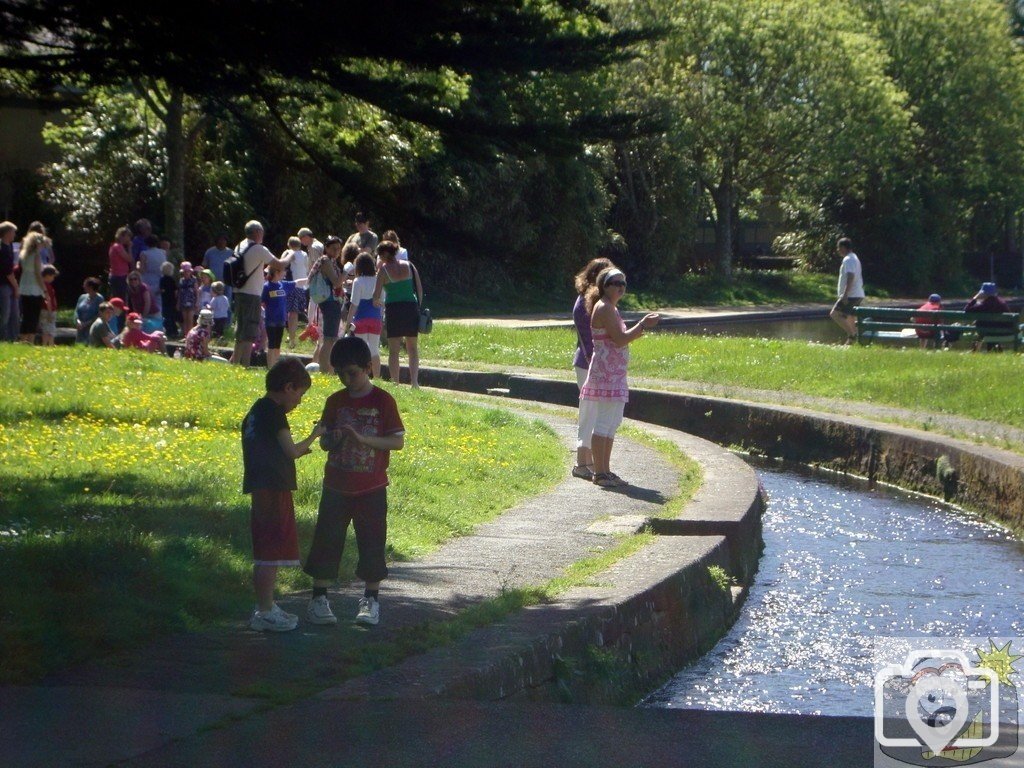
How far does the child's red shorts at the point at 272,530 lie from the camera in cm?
617

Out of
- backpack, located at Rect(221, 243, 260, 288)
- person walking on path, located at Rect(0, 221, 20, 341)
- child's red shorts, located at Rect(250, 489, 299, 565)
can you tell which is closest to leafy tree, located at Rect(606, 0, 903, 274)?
person walking on path, located at Rect(0, 221, 20, 341)

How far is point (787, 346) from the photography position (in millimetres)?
20312

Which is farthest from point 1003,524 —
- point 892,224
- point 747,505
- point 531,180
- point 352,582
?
point 892,224

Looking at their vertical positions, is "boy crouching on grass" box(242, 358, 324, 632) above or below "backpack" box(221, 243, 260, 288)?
below

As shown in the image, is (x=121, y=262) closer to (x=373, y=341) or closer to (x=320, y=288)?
(x=320, y=288)

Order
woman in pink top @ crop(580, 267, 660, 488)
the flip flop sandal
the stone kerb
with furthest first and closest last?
the stone kerb
the flip flop sandal
woman in pink top @ crop(580, 267, 660, 488)

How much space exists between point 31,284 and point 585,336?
1055 cm

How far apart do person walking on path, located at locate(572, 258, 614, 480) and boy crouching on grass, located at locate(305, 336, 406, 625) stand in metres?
4.28

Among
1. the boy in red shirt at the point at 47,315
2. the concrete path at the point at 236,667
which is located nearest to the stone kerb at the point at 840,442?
the concrete path at the point at 236,667

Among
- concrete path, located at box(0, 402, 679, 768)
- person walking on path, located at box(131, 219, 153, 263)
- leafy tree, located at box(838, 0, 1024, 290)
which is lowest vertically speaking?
concrete path, located at box(0, 402, 679, 768)

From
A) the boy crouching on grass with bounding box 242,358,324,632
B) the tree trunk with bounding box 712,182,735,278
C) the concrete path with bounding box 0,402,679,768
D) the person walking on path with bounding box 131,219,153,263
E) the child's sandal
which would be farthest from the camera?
the tree trunk with bounding box 712,182,735,278

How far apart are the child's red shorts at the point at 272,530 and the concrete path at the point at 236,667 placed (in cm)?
32

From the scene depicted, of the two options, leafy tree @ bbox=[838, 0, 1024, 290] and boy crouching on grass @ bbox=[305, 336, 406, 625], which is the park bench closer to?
boy crouching on grass @ bbox=[305, 336, 406, 625]

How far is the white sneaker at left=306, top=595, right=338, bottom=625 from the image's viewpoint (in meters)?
6.26
